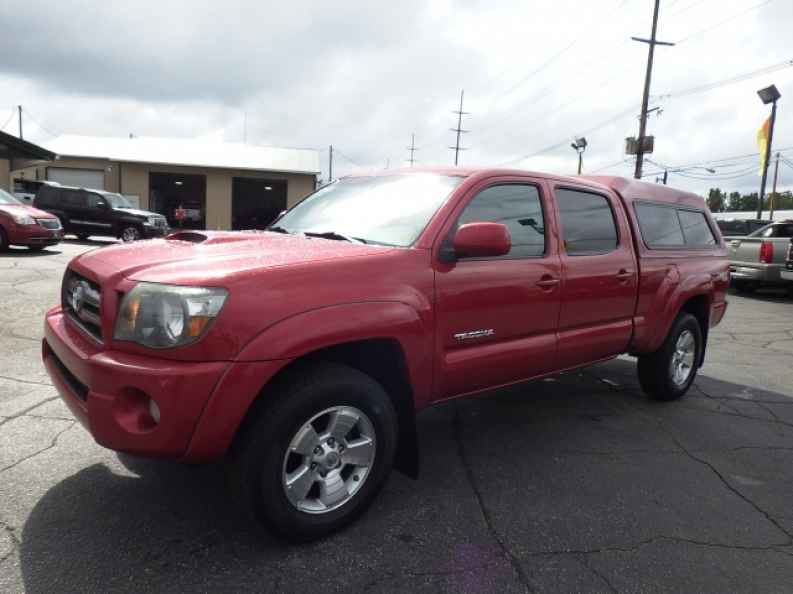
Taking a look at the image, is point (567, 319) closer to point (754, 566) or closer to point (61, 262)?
point (754, 566)

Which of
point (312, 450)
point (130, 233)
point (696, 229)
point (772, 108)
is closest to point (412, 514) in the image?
point (312, 450)

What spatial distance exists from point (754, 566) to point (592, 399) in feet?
7.78

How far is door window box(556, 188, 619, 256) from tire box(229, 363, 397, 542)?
5.98ft

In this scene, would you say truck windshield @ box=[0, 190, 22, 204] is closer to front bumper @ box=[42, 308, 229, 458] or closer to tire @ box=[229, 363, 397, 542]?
front bumper @ box=[42, 308, 229, 458]

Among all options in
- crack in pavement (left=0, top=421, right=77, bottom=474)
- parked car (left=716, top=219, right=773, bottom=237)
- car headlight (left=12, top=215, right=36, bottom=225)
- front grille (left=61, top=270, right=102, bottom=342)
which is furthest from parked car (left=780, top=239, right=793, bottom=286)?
car headlight (left=12, top=215, right=36, bottom=225)

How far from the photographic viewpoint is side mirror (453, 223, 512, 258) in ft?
9.13

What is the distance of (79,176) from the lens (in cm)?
2853

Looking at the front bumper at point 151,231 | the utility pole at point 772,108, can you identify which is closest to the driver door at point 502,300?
the front bumper at point 151,231

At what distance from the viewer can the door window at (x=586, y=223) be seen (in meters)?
3.73

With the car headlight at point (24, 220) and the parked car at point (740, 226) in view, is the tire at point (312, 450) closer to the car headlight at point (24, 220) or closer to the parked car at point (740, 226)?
the car headlight at point (24, 220)

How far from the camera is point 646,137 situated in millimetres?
22844

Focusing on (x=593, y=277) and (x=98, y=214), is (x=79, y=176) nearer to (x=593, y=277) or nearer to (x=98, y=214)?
(x=98, y=214)

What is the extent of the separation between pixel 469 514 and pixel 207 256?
1.79 metres

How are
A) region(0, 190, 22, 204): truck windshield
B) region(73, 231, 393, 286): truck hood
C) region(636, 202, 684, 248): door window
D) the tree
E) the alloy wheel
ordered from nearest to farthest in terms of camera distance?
region(73, 231, 393, 286): truck hood
the alloy wheel
region(636, 202, 684, 248): door window
region(0, 190, 22, 204): truck windshield
the tree
